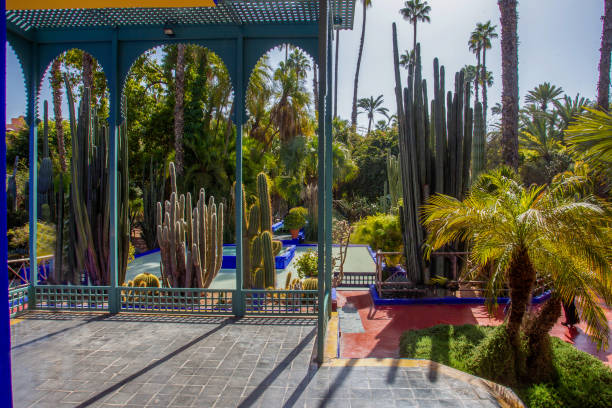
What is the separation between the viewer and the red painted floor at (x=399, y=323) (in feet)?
20.1

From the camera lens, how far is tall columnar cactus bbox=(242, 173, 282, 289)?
6656 mm

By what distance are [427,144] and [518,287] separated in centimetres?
460

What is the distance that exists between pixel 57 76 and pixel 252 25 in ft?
42.9

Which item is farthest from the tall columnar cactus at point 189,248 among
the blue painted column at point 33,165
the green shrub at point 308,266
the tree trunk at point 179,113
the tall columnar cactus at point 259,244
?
the tree trunk at point 179,113

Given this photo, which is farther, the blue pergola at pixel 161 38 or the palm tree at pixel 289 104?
the palm tree at pixel 289 104

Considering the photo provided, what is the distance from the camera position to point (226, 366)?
366cm

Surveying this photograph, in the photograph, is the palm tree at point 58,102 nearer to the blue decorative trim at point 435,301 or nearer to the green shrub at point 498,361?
the blue decorative trim at point 435,301

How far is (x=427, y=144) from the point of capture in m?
8.76

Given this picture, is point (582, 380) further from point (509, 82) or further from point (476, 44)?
point (476, 44)

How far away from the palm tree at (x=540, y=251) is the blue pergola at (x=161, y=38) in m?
1.83

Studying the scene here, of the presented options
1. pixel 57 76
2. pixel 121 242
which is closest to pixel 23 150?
pixel 57 76

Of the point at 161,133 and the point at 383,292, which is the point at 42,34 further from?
the point at 161,133

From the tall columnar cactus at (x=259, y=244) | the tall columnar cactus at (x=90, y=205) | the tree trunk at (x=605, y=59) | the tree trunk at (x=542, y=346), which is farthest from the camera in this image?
the tree trunk at (x=605, y=59)

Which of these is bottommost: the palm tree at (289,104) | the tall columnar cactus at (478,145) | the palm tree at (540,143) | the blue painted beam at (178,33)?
the tall columnar cactus at (478,145)
